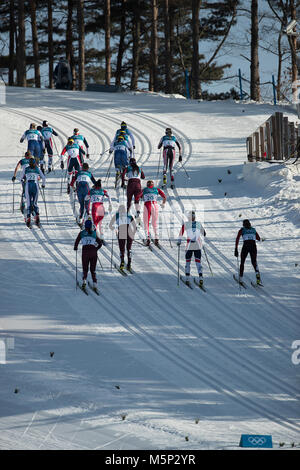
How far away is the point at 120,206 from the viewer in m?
18.5

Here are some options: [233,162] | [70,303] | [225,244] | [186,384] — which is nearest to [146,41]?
[233,162]

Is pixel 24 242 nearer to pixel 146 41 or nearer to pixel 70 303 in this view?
pixel 70 303

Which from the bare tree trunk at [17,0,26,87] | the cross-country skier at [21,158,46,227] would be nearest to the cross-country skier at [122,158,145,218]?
the cross-country skier at [21,158,46,227]

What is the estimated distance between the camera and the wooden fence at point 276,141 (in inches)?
1083

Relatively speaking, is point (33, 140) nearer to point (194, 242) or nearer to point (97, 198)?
point (97, 198)

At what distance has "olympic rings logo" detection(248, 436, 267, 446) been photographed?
468 inches

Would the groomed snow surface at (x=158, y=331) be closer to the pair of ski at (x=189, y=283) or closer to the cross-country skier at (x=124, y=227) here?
the pair of ski at (x=189, y=283)

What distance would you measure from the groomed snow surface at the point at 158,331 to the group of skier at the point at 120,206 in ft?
1.66

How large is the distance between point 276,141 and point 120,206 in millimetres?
10742

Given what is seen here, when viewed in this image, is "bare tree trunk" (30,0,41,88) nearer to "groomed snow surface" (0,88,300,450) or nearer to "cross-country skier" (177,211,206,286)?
"groomed snow surface" (0,88,300,450)

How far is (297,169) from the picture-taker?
26.2 m

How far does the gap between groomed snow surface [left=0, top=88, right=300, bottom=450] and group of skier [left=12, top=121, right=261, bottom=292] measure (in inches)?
19.9

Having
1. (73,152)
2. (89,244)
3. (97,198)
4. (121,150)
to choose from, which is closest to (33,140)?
(73,152)

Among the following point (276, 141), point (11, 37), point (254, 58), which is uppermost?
point (11, 37)
